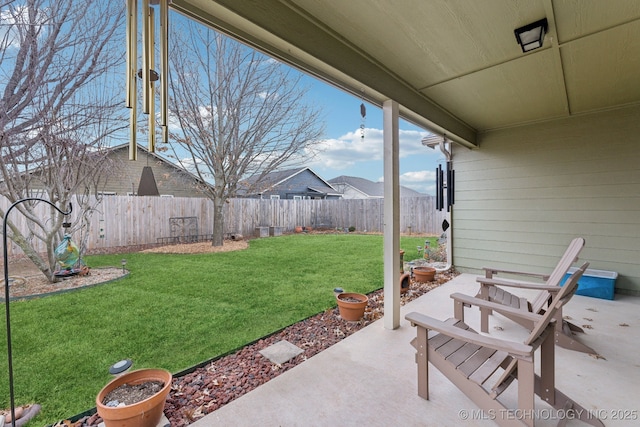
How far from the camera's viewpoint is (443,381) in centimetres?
199

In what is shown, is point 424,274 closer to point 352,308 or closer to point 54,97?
point 352,308

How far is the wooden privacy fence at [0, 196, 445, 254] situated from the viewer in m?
7.23

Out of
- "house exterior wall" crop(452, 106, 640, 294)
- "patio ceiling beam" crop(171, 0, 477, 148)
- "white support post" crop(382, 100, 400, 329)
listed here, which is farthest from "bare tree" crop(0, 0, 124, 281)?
"house exterior wall" crop(452, 106, 640, 294)

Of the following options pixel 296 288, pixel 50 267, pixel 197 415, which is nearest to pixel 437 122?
pixel 296 288

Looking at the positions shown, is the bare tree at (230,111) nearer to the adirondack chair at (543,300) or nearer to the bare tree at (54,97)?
the bare tree at (54,97)

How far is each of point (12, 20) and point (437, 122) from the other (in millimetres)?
5070

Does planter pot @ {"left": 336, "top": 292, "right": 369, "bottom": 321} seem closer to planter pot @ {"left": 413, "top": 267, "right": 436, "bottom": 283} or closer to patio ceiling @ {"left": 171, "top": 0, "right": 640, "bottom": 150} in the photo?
planter pot @ {"left": 413, "top": 267, "right": 436, "bottom": 283}

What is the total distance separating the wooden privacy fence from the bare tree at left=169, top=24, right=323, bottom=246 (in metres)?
1.38

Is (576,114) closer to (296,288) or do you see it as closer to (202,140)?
(296,288)

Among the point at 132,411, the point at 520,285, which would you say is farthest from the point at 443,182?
the point at 132,411

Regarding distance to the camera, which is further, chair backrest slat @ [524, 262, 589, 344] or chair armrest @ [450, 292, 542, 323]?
chair armrest @ [450, 292, 542, 323]

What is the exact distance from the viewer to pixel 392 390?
1912mm

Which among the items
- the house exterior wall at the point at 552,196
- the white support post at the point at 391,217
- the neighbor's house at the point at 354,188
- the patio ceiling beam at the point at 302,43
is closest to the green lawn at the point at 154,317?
the white support post at the point at 391,217

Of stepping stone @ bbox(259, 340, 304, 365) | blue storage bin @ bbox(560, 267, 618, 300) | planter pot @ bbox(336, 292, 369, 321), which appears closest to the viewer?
stepping stone @ bbox(259, 340, 304, 365)
